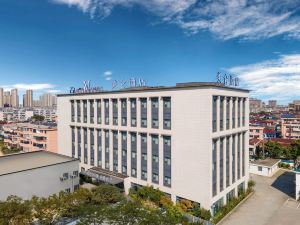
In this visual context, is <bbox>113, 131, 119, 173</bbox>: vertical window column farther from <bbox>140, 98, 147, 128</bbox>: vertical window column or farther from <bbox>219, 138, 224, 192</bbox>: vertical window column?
<bbox>219, 138, 224, 192</bbox>: vertical window column

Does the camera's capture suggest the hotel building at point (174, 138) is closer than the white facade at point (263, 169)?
Yes

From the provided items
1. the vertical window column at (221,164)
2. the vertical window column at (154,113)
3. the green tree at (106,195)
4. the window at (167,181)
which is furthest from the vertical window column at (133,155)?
the vertical window column at (221,164)

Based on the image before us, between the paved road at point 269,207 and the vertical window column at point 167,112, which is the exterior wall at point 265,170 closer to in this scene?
the paved road at point 269,207

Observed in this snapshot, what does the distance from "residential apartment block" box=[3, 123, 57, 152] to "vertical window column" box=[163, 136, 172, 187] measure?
47.4 metres

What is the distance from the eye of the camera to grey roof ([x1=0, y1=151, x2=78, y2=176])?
38.6 m

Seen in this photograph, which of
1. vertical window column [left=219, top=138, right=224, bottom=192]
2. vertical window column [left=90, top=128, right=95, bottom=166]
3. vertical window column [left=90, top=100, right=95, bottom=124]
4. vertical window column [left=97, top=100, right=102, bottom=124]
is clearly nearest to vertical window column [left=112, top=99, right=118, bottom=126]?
vertical window column [left=97, top=100, right=102, bottom=124]

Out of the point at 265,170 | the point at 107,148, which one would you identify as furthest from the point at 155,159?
the point at 265,170

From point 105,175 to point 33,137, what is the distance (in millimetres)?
44967

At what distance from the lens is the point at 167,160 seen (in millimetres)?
39469

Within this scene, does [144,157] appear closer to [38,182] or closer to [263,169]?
[38,182]

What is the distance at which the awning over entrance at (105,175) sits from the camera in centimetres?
4400

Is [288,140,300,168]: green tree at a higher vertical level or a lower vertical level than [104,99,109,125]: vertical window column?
lower

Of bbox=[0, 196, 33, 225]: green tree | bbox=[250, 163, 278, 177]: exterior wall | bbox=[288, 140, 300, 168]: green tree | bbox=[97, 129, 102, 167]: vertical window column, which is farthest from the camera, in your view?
bbox=[288, 140, 300, 168]: green tree

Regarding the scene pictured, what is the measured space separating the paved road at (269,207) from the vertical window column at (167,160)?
32.2 ft
